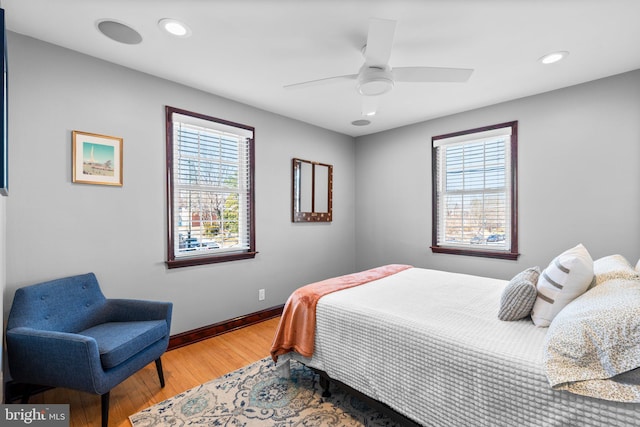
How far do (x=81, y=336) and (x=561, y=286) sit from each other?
8.64 ft

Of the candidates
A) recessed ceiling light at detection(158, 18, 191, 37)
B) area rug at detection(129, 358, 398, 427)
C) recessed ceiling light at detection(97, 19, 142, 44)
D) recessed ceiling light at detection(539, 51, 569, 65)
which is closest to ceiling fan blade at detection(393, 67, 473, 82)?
recessed ceiling light at detection(539, 51, 569, 65)

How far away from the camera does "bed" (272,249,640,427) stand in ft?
3.74

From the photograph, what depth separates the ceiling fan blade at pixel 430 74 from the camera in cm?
201

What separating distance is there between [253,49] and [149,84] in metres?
1.15

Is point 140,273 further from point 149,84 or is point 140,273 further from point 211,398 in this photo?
point 149,84

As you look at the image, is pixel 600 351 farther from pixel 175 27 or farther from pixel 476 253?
pixel 175 27

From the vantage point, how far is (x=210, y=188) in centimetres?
322

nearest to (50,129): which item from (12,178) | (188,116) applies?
(12,178)

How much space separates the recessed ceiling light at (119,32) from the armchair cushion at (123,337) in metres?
2.07

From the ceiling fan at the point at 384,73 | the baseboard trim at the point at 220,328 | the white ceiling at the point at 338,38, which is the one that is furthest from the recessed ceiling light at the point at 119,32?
the baseboard trim at the point at 220,328

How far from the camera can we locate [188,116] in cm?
300

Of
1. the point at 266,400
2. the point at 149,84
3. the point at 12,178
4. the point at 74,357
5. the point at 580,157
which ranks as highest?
the point at 149,84

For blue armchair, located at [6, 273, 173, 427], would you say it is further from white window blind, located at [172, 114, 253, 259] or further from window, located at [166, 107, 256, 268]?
white window blind, located at [172, 114, 253, 259]

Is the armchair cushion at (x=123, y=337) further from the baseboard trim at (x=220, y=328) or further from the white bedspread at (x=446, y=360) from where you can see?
the white bedspread at (x=446, y=360)
